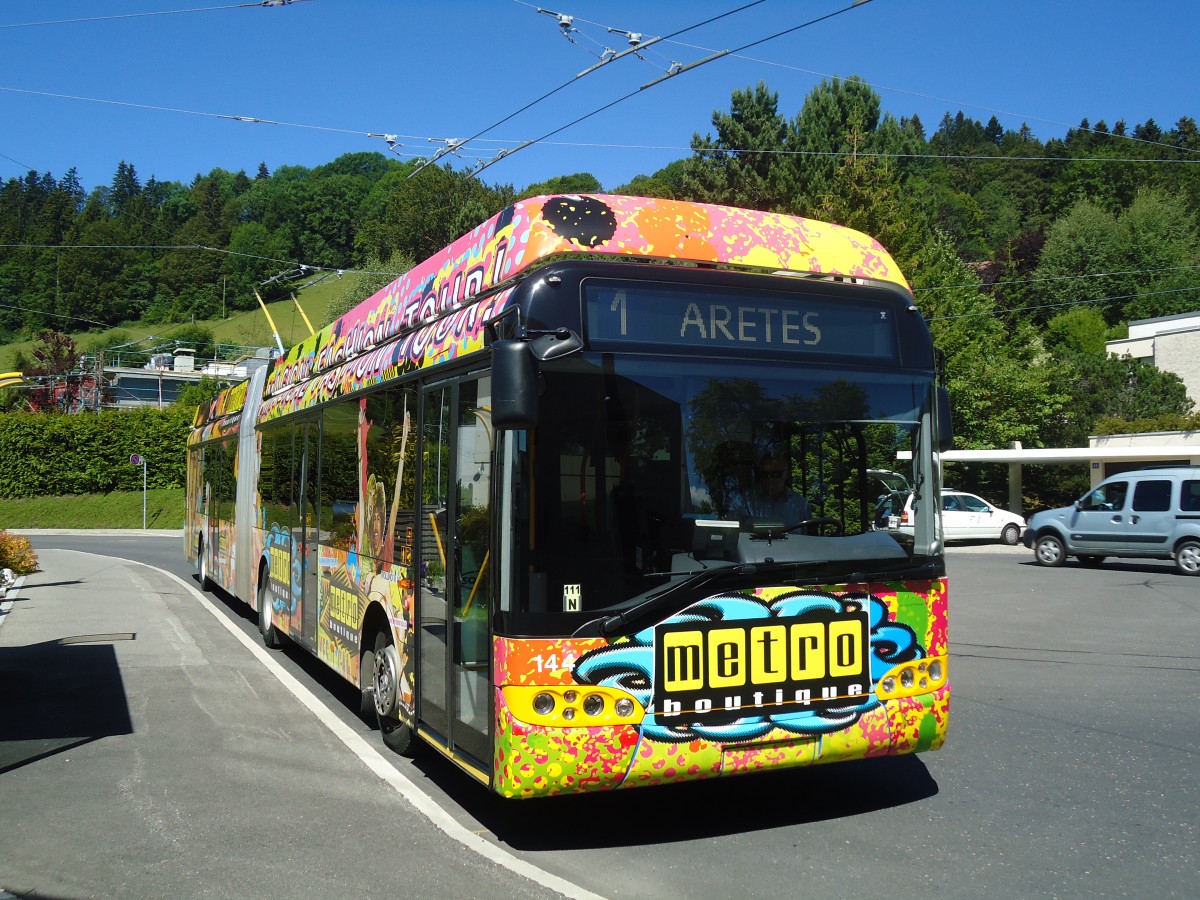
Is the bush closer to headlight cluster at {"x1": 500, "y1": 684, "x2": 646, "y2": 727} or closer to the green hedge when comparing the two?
headlight cluster at {"x1": 500, "y1": 684, "x2": 646, "y2": 727}

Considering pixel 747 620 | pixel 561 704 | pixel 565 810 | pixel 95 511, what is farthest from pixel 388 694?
pixel 95 511

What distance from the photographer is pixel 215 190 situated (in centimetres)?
9975

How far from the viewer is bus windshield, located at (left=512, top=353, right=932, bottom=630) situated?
523 centimetres

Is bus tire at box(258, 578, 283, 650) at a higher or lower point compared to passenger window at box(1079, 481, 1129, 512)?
lower

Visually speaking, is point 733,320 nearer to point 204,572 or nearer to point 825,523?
point 825,523

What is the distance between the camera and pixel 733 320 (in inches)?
223

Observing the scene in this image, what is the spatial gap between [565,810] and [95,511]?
47.7 meters

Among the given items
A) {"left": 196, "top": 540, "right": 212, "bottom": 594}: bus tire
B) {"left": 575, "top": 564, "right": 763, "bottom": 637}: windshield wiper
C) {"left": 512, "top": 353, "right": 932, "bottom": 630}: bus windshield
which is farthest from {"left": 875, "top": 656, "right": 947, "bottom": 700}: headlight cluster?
{"left": 196, "top": 540, "right": 212, "bottom": 594}: bus tire

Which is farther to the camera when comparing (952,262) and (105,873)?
(952,262)

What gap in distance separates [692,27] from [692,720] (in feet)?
29.0

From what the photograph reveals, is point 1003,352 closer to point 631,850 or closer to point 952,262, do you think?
point 952,262

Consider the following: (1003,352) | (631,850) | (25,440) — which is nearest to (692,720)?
(631,850)

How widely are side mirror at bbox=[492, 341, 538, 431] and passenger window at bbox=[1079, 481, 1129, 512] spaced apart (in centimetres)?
2104

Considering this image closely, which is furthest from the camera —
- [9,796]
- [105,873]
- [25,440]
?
[25,440]
